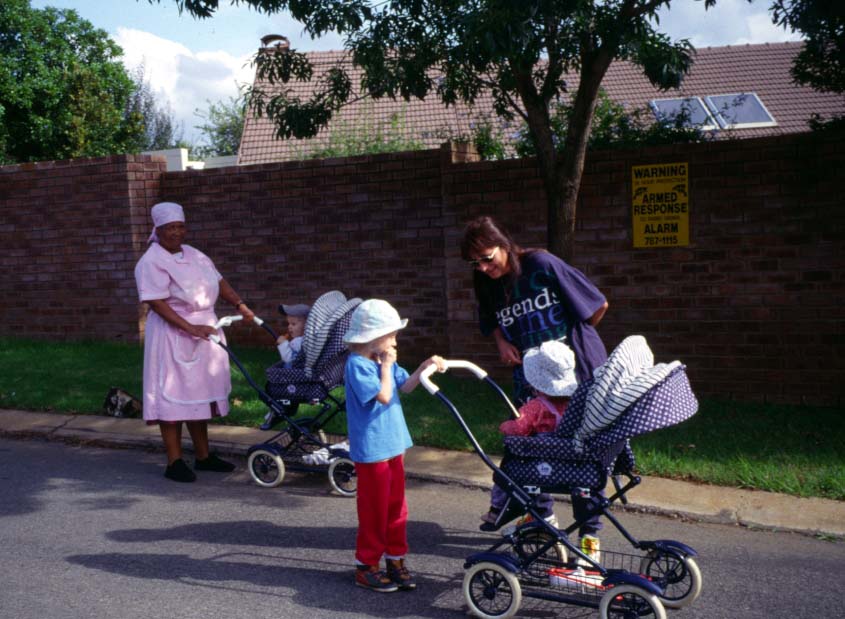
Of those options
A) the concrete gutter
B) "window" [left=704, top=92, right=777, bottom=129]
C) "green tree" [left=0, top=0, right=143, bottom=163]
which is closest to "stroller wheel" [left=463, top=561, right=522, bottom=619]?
the concrete gutter

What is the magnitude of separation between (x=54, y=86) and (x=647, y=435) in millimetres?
14983

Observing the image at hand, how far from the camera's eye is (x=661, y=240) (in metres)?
8.66

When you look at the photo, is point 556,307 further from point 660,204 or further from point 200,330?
point 660,204

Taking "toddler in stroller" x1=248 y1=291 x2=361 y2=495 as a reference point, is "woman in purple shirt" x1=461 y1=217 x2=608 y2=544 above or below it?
above

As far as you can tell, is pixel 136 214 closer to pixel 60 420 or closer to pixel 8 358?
pixel 8 358

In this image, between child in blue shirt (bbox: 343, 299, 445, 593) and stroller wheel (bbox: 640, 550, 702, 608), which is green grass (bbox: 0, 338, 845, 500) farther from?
child in blue shirt (bbox: 343, 299, 445, 593)

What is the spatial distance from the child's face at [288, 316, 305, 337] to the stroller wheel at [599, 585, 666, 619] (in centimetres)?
333

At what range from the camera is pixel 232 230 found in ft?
37.0

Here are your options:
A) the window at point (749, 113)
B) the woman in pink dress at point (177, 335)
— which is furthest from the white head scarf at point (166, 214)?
the window at point (749, 113)

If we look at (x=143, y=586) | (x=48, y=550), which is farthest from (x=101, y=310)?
(x=143, y=586)

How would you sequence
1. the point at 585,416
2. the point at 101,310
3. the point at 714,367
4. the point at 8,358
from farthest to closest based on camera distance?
1. the point at 101,310
2. the point at 8,358
3. the point at 714,367
4. the point at 585,416

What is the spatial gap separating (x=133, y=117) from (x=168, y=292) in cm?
1619

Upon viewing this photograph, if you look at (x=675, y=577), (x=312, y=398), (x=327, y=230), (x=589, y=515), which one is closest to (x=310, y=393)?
(x=312, y=398)

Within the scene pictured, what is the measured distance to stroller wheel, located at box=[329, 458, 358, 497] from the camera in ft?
21.2
